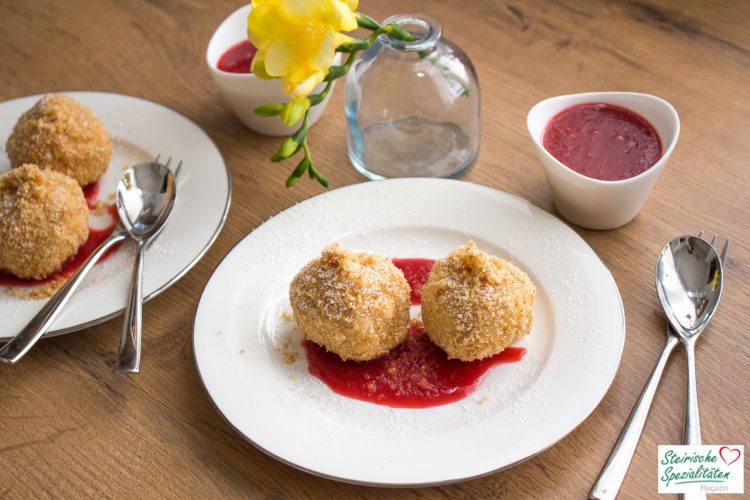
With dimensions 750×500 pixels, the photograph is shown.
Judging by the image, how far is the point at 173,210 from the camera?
165 centimetres

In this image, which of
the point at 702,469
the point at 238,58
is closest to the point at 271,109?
the point at 238,58

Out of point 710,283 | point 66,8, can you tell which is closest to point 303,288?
point 710,283

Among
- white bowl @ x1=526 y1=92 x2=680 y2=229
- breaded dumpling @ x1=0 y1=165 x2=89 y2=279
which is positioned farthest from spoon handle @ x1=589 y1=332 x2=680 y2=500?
breaded dumpling @ x1=0 y1=165 x2=89 y2=279

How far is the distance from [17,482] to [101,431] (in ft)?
0.48

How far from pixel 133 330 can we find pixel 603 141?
3.27 feet

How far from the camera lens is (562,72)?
1976mm

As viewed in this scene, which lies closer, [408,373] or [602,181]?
[408,373]

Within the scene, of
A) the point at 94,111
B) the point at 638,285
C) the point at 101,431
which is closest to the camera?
the point at 101,431

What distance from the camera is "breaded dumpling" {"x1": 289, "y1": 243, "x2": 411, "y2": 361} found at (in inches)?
50.7

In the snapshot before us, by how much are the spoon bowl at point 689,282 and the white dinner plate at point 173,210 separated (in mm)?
869

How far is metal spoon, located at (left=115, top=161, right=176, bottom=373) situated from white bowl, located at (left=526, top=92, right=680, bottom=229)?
0.78m

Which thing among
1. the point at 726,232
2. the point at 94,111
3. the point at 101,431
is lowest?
the point at 726,232

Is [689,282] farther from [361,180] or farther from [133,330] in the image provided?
[133,330]

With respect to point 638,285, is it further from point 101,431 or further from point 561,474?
point 101,431
